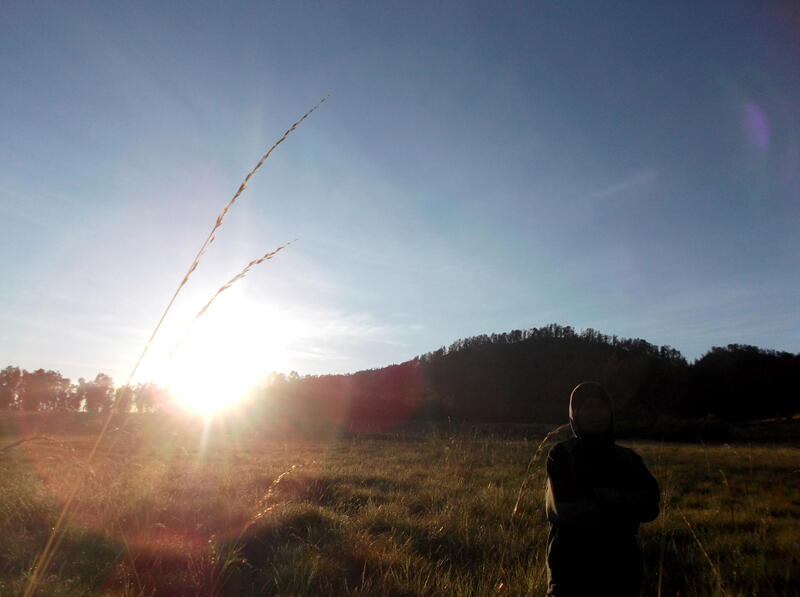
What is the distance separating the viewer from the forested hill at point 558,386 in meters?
47.7

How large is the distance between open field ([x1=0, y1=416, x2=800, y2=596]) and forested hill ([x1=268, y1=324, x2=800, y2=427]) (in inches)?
1295

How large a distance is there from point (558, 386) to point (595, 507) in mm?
76040

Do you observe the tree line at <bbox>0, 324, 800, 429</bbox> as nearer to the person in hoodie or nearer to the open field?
the open field

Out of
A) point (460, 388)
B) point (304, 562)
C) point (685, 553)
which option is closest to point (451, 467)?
point (685, 553)

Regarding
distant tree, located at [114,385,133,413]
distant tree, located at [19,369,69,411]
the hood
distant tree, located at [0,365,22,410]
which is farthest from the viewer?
the hood

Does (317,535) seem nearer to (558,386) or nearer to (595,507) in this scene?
(595,507)

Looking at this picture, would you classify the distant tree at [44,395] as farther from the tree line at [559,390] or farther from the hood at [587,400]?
the tree line at [559,390]

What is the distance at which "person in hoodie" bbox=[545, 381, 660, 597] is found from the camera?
2861mm

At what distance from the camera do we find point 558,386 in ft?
243

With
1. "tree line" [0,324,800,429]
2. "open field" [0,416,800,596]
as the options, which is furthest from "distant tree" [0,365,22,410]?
"tree line" [0,324,800,429]

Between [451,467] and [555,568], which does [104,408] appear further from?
[451,467]

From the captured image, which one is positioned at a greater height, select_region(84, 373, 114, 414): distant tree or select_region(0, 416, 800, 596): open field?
select_region(84, 373, 114, 414): distant tree

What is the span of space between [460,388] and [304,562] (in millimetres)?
77619

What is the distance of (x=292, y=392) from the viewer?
5184 cm
